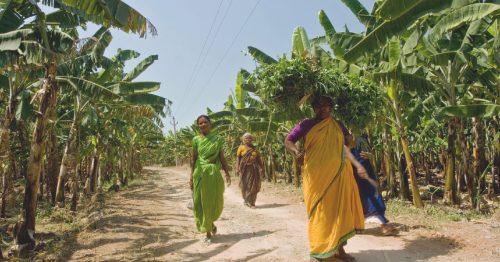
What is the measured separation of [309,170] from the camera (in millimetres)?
4293

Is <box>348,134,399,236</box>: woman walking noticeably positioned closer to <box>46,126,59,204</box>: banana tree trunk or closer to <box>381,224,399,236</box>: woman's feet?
<box>381,224,399,236</box>: woman's feet

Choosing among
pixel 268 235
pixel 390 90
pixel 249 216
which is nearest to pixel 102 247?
pixel 268 235

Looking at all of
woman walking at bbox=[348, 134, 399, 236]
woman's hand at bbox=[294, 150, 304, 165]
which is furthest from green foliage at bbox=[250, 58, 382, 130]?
woman walking at bbox=[348, 134, 399, 236]

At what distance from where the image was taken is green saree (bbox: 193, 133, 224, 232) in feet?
19.8

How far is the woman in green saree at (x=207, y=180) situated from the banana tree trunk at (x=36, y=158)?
237 centimetres

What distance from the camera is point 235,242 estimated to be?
19.5ft

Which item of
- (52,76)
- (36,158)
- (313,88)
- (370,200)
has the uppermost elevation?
(52,76)

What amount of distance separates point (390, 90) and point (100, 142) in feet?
34.1

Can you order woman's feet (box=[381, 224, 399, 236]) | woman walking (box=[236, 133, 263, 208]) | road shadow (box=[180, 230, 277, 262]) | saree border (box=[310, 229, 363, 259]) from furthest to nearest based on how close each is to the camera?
woman walking (box=[236, 133, 263, 208])
woman's feet (box=[381, 224, 399, 236])
road shadow (box=[180, 230, 277, 262])
saree border (box=[310, 229, 363, 259])

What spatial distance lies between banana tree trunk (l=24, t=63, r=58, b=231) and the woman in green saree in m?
2.37

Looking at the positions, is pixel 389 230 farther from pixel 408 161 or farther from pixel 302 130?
pixel 408 161

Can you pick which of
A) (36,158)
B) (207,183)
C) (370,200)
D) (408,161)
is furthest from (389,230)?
(36,158)

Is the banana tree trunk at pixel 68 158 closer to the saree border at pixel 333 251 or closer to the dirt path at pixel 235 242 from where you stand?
the dirt path at pixel 235 242

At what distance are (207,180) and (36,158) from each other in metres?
2.69
